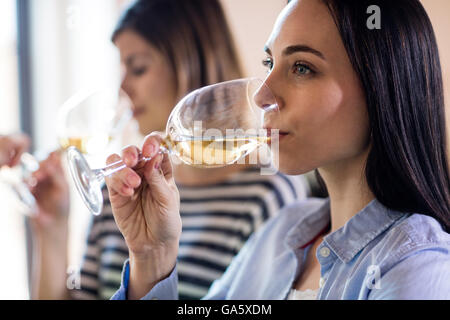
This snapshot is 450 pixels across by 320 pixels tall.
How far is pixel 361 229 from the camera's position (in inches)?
34.0

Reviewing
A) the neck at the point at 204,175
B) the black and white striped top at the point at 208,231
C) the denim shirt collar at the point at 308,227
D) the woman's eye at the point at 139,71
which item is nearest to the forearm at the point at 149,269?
the denim shirt collar at the point at 308,227

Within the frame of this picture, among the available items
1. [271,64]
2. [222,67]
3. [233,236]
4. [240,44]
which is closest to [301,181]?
[233,236]

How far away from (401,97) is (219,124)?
0.30 m

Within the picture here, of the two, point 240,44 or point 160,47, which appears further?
point 240,44

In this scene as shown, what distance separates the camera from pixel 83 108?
1262 millimetres

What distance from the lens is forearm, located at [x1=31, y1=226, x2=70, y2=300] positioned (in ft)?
4.24

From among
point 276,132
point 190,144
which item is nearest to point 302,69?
point 276,132

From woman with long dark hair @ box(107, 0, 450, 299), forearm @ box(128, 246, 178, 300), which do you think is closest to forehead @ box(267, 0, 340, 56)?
woman with long dark hair @ box(107, 0, 450, 299)

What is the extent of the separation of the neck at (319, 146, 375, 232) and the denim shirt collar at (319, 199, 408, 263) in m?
0.03

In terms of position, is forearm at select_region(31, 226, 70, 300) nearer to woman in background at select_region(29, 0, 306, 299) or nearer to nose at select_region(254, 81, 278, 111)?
woman in background at select_region(29, 0, 306, 299)

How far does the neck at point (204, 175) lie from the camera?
1.54 meters
